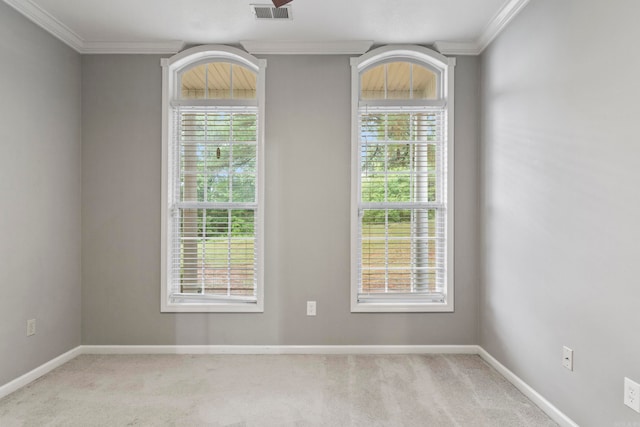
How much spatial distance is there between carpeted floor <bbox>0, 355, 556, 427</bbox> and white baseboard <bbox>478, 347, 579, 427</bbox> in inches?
1.4

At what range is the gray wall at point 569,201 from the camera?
171cm

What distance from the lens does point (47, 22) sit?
9.32 feet

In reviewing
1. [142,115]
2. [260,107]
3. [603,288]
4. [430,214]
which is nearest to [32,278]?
[142,115]

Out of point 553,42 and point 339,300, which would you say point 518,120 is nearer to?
point 553,42

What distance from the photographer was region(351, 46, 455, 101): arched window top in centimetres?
339

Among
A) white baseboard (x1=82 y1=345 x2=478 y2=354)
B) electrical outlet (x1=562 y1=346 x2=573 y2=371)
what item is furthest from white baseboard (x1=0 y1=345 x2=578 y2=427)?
electrical outlet (x1=562 y1=346 x2=573 y2=371)

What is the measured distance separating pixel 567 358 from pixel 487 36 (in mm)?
2375

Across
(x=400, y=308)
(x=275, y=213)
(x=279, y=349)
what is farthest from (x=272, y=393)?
(x=275, y=213)

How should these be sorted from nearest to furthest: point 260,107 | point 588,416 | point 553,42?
1. point 588,416
2. point 553,42
3. point 260,107

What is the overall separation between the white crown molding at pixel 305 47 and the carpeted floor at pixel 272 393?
8.36 feet

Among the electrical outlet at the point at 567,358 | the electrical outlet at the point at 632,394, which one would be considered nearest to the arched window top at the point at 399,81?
the electrical outlet at the point at 567,358

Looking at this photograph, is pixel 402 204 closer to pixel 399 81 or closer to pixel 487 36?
pixel 399 81

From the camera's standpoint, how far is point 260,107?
3287mm

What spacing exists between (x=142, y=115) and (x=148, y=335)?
1873mm
